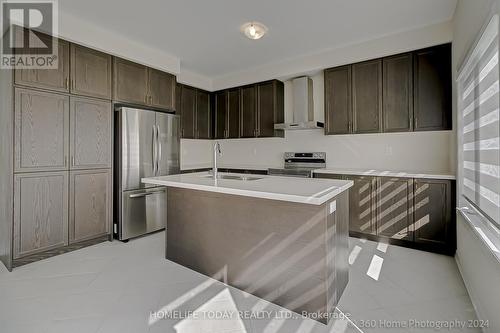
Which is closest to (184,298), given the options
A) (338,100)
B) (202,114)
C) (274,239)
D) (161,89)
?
(274,239)

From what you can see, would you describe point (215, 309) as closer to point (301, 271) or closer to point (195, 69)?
point (301, 271)

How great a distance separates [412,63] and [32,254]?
16.5ft

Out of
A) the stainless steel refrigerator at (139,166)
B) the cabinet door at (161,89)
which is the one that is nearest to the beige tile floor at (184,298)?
the stainless steel refrigerator at (139,166)

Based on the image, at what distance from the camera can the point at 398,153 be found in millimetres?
3582

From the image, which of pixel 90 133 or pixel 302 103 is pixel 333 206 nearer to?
pixel 302 103

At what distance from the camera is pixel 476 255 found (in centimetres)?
189

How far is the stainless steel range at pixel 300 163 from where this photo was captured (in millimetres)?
4125

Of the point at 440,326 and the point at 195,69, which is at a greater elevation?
the point at 195,69

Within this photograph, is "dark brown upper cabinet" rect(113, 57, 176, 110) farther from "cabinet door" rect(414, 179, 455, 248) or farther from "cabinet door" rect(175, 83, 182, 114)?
"cabinet door" rect(414, 179, 455, 248)

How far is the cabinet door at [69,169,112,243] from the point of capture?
3055mm

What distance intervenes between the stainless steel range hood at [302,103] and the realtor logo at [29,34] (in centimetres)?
321

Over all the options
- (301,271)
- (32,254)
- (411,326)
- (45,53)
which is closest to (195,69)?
(45,53)

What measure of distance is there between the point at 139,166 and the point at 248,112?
89.3 inches

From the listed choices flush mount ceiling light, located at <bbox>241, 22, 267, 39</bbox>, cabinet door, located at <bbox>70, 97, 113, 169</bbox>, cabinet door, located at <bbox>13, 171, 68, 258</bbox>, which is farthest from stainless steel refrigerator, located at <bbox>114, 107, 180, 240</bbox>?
flush mount ceiling light, located at <bbox>241, 22, 267, 39</bbox>
